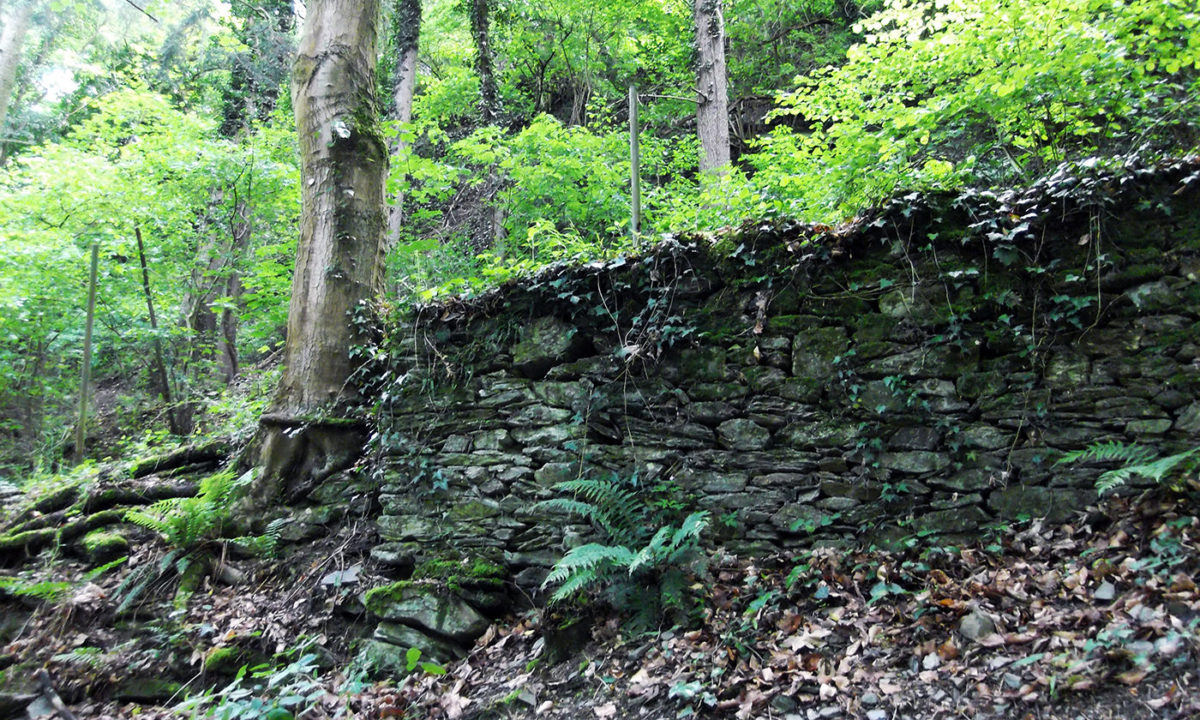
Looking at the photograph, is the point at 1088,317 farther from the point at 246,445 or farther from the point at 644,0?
the point at 644,0

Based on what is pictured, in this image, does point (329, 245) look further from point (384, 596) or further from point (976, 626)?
point (976, 626)

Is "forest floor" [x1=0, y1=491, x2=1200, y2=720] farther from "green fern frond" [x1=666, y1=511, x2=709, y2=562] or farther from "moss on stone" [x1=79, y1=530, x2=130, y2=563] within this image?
"moss on stone" [x1=79, y1=530, x2=130, y2=563]

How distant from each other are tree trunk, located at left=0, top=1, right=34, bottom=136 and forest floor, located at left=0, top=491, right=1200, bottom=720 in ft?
36.7

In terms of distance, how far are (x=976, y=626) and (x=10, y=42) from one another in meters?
16.7

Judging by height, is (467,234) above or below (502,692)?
above

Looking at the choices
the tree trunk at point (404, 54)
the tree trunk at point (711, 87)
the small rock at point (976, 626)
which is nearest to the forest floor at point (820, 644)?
the small rock at point (976, 626)

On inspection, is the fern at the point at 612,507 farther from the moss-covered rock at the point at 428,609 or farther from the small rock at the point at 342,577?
the small rock at the point at 342,577

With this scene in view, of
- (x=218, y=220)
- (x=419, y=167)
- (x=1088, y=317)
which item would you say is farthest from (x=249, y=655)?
(x=218, y=220)

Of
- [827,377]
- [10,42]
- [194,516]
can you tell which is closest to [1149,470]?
[827,377]

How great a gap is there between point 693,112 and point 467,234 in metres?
6.17

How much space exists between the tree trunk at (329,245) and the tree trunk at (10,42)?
30.2 ft

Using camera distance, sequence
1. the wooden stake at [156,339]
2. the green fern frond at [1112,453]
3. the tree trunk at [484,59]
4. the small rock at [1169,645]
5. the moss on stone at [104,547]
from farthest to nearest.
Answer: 1. the tree trunk at [484,59]
2. the wooden stake at [156,339]
3. the moss on stone at [104,547]
4. the green fern frond at [1112,453]
5. the small rock at [1169,645]

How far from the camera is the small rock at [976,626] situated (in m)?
2.84

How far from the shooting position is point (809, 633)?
3.20 m
